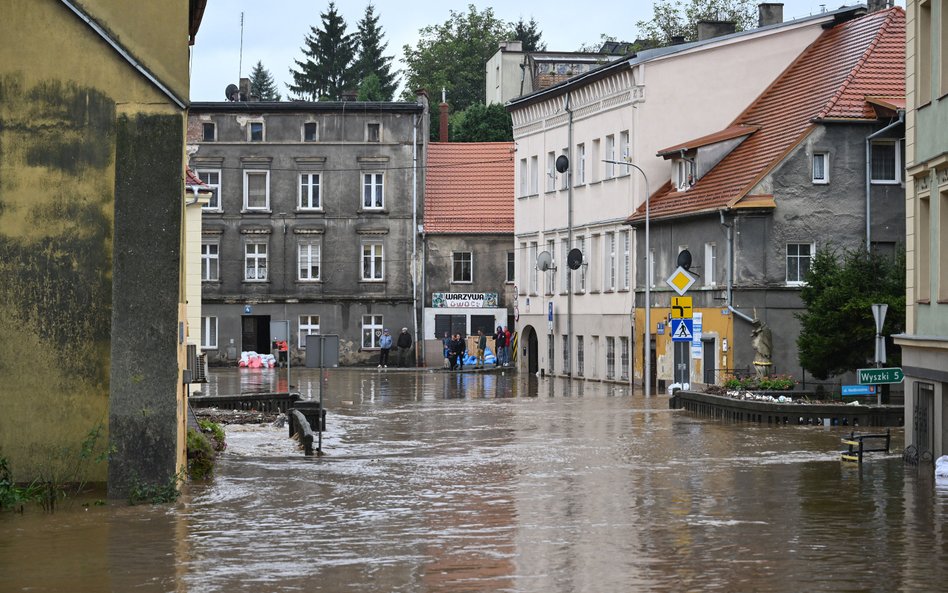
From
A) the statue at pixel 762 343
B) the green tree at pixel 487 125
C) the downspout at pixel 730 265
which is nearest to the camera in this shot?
the statue at pixel 762 343

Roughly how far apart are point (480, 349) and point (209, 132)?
16.5m

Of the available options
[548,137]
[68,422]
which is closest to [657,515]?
A: [68,422]

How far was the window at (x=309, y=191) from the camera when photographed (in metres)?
74.7

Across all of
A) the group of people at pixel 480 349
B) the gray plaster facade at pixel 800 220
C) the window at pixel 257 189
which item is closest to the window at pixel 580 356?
the group of people at pixel 480 349

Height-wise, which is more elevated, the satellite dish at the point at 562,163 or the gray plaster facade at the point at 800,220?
the satellite dish at the point at 562,163

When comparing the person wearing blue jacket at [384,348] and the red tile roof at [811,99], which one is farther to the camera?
the person wearing blue jacket at [384,348]

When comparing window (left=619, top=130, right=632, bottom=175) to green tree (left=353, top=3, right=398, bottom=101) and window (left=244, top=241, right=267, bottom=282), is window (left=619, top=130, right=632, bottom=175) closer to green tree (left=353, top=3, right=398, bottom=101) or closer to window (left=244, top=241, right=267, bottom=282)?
window (left=244, top=241, right=267, bottom=282)

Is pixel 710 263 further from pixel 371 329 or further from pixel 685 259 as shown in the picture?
pixel 371 329

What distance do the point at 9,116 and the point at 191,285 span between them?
21.5 meters

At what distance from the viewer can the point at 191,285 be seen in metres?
40.9

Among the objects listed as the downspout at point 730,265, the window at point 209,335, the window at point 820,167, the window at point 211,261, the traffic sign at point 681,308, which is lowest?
the window at point 209,335

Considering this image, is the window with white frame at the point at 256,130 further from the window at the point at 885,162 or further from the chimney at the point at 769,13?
the window at the point at 885,162

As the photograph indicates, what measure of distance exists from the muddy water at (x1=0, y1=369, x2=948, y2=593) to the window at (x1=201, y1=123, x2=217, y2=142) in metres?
44.5

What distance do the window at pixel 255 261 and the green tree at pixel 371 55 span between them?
1452 inches
